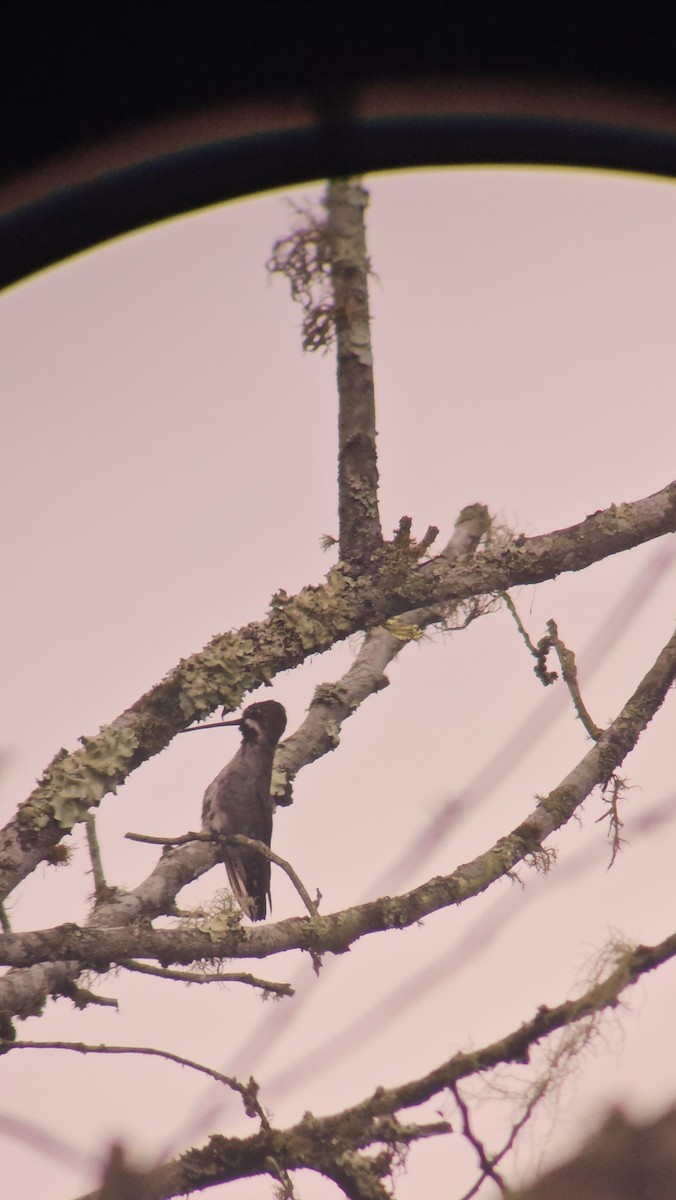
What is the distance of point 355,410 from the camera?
6.52 ft

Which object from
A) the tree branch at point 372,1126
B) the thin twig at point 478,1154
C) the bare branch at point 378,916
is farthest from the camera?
the bare branch at point 378,916

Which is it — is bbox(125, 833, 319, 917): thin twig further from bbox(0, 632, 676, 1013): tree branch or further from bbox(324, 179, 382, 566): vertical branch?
bbox(324, 179, 382, 566): vertical branch

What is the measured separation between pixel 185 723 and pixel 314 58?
1.13 m

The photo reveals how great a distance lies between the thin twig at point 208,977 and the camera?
1.46 meters

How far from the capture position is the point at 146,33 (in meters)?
0.96

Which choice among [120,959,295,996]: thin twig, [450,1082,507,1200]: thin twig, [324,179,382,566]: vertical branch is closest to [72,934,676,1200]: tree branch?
[450,1082,507,1200]: thin twig

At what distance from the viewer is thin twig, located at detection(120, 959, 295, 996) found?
4.79ft

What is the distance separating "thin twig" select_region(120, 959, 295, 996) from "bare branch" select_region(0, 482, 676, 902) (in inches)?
10.3

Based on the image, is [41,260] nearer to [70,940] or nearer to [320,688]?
[70,940]

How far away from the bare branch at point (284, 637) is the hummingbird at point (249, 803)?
99mm

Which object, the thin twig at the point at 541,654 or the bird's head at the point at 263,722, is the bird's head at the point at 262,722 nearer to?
the bird's head at the point at 263,722

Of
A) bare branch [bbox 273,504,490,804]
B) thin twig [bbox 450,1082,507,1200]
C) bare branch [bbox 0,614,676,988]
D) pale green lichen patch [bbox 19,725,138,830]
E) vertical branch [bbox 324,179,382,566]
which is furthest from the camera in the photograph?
bare branch [bbox 273,504,490,804]

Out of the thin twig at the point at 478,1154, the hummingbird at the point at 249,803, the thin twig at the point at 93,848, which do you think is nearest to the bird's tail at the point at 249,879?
the hummingbird at the point at 249,803

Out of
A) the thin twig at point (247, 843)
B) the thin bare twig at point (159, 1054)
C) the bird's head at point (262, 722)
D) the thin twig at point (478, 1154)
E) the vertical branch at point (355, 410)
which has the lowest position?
the thin twig at point (478, 1154)
